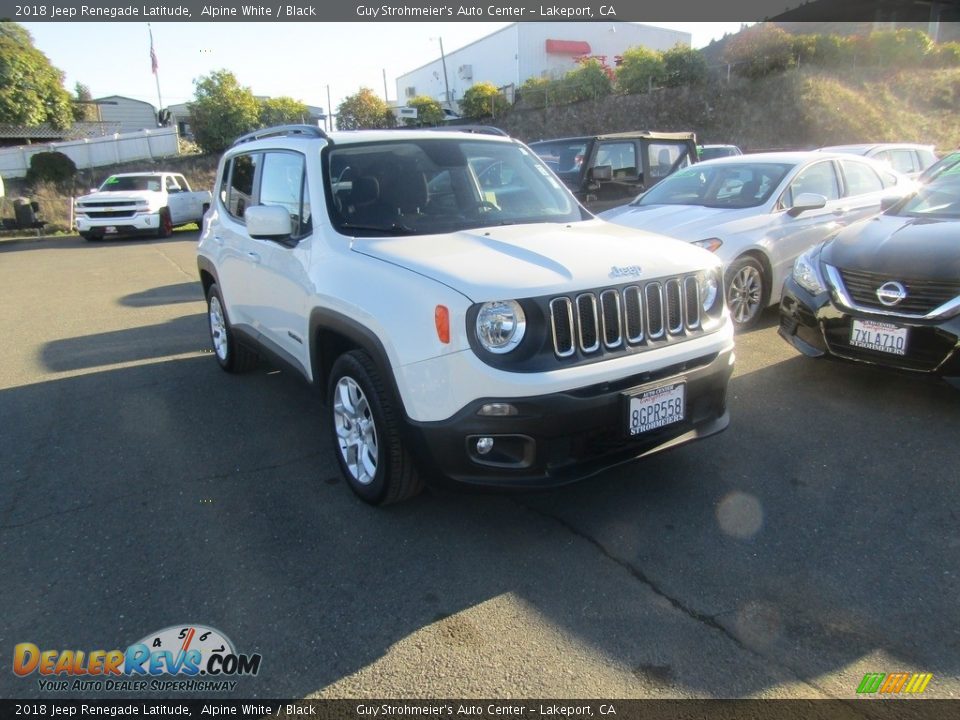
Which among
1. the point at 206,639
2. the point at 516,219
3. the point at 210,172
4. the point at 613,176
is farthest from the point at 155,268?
the point at 210,172

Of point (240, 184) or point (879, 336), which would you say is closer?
point (879, 336)

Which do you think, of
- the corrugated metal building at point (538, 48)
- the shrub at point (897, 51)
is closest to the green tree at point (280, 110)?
the corrugated metal building at point (538, 48)

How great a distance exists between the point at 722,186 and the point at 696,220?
971 millimetres

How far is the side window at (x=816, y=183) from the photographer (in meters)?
6.91

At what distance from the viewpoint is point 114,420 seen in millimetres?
5023

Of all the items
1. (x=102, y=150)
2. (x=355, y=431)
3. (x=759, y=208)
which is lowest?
(x=355, y=431)

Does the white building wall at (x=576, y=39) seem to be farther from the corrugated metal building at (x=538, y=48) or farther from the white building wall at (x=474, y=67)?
the white building wall at (x=474, y=67)

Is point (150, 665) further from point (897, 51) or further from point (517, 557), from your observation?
point (897, 51)

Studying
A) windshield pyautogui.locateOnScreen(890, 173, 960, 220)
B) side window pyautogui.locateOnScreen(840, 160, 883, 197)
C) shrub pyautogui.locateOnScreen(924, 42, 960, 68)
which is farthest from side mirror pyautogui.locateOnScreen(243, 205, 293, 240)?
shrub pyautogui.locateOnScreen(924, 42, 960, 68)

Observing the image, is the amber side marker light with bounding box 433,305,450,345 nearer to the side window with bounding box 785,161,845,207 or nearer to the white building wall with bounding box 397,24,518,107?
the side window with bounding box 785,161,845,207

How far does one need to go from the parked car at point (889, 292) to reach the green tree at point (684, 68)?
25.5m

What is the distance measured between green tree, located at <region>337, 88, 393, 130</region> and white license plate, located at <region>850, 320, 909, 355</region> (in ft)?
144

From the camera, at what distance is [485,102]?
122 ft

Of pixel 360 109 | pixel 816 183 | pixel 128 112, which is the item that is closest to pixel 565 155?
pixel 816 183
